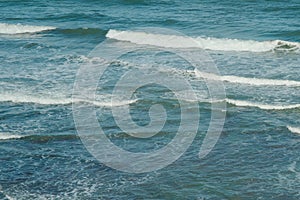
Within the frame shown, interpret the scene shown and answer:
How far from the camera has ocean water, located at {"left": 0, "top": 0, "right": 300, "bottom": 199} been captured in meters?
13.4

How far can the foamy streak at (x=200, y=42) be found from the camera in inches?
1005

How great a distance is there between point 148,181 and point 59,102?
20.3 ft

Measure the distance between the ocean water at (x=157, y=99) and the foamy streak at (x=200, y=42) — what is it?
47mm

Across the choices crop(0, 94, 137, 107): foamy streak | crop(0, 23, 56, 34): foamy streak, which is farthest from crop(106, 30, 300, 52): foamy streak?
crop(0, 94, 137, 107): foamy streak

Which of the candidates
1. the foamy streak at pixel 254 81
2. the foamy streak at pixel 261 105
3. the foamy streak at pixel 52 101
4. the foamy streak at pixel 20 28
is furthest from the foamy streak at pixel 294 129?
the foamy streak at pixel 20 28

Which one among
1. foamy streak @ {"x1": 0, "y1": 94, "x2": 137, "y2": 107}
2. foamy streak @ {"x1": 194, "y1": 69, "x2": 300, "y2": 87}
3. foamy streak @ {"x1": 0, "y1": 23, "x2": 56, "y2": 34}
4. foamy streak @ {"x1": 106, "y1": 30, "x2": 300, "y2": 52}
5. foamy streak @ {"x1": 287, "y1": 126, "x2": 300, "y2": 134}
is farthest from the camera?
foamy streak @ {"x1": 0, "y1": 23, "x2": 56, "y2": 34}

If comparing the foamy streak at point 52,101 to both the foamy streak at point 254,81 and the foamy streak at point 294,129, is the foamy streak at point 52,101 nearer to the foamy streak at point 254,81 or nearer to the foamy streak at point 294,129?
the foamy streak at point 254,81

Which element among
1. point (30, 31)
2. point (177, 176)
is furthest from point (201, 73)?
point (30, 31)

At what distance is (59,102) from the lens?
62.2 feet

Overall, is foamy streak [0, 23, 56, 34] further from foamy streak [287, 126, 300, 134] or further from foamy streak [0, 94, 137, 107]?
foamy streak [287, 126, 300, 134]

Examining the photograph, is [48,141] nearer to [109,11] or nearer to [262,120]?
[262,120]

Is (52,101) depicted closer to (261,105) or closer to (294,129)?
(261,105)

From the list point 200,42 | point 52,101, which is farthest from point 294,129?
point 200,42

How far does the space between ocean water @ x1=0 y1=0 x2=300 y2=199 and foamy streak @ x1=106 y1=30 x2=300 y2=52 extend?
0.15 ft
